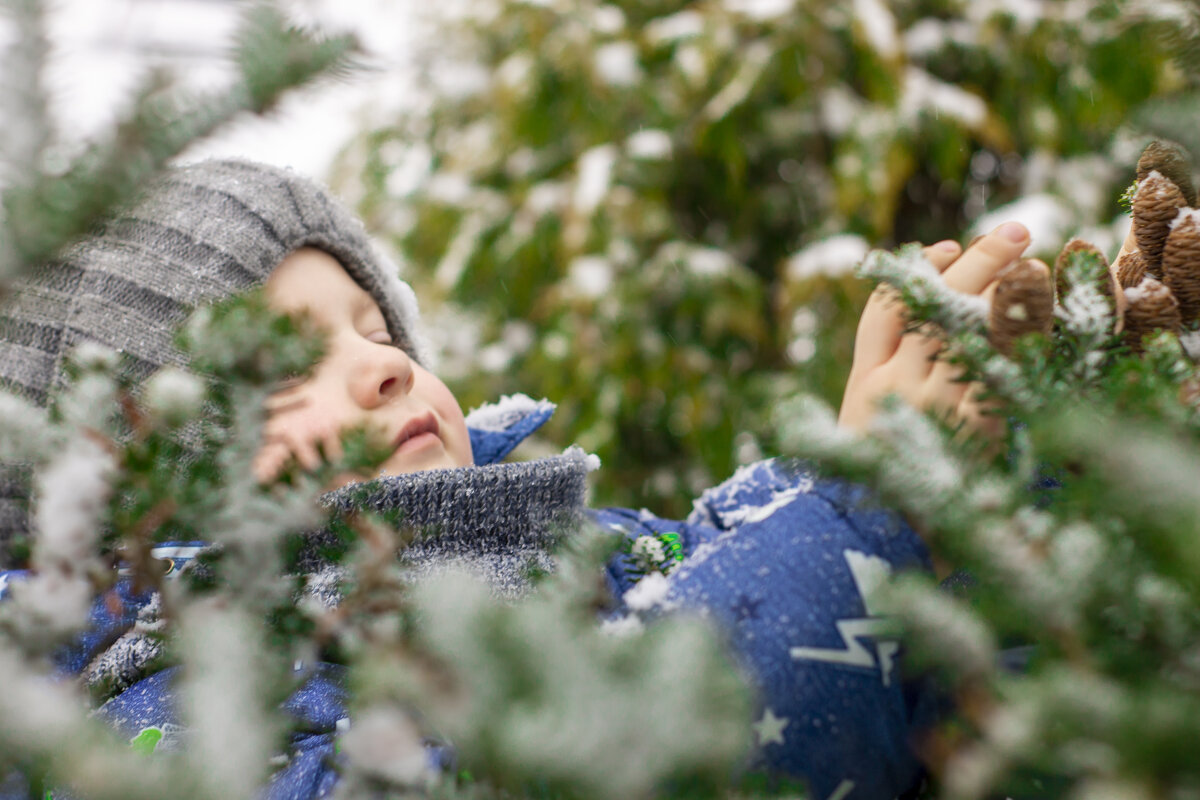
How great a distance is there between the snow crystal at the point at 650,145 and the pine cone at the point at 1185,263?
196 centimetres

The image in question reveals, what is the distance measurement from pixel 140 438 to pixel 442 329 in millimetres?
2337

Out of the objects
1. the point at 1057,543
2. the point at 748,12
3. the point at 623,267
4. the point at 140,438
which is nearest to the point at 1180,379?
the point at 1057,543

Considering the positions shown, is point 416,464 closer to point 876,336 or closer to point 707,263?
point 876,336

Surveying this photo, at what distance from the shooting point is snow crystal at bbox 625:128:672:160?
7.46 feet

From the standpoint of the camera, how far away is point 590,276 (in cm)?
223

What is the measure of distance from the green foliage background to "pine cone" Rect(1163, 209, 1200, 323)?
5.06 ft

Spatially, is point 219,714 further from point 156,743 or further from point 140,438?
point 156,743

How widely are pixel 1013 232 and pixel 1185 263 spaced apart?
93mm

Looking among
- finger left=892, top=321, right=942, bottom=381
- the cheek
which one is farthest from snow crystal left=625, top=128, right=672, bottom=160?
finger left=892, top=321, right=942, bottom=381

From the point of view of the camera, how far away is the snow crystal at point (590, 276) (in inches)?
87.0

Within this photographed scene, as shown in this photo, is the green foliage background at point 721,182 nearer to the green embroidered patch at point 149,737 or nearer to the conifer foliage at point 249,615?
the green embroidered patch at point 149,737

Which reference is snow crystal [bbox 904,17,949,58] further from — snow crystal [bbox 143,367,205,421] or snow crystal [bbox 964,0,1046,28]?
snow crystal [bbox 143,367,205,421]

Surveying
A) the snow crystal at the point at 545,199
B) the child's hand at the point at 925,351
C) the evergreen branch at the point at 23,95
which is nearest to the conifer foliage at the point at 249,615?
the evergreen branch at the point at 23,95

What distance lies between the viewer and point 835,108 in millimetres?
2229
